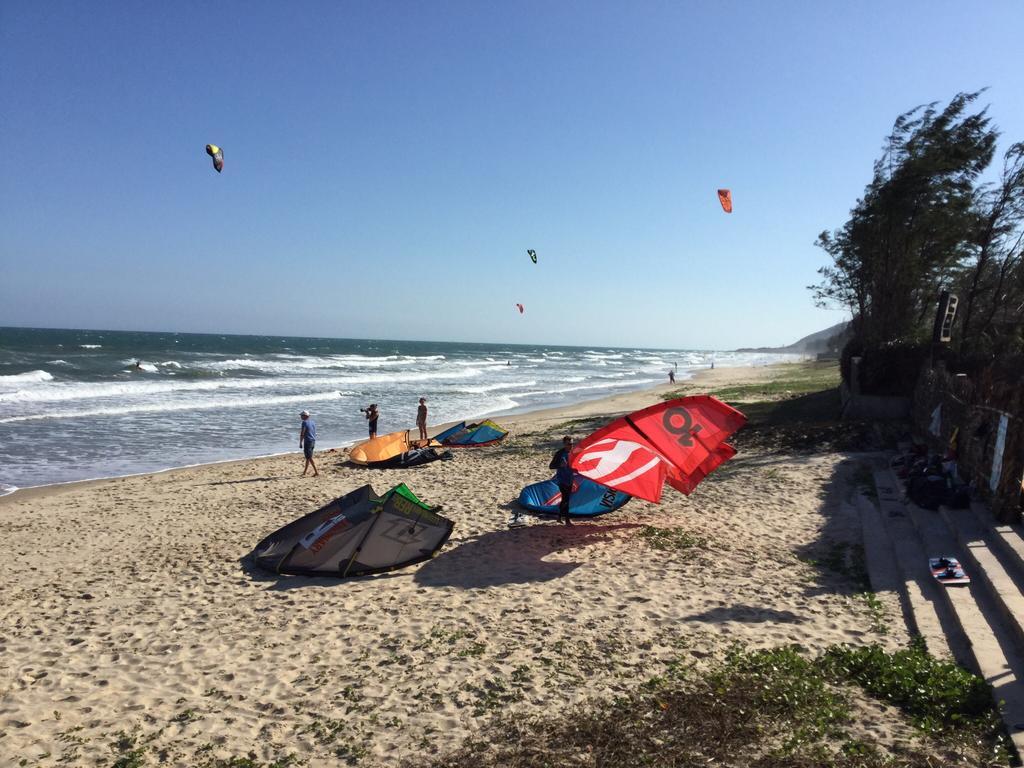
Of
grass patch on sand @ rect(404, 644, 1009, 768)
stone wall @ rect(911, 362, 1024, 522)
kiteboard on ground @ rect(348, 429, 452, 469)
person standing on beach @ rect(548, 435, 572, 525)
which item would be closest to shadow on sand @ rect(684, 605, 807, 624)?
grass patch on sand @ rect(404, 644, 1009, 768)

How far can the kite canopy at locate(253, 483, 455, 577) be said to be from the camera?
802cm

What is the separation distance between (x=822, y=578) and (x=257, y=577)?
703 centimetres

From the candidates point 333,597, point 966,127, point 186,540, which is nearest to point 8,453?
point 186,540

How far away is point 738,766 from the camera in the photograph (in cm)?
403

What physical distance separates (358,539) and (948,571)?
6.84 metres

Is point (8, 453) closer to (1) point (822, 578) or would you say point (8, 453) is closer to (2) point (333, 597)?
(2) point (333, 597)

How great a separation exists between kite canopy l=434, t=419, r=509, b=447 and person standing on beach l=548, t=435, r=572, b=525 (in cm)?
864

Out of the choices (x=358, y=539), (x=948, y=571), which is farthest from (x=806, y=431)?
(x=358, y=539)

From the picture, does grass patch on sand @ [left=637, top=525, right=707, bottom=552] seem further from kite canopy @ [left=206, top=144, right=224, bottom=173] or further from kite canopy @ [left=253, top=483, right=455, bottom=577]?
kite canopy @ [left=206, top=144, right=224, bottom=173]

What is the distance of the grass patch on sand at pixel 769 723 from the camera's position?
162 inches

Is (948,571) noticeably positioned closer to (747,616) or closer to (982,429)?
(747,616)

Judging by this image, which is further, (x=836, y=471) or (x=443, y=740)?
(x=836, y=471)

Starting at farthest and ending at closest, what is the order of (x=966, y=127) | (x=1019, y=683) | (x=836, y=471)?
(x=966, y=127), (x=836, y=471), (x=1019, y=683)

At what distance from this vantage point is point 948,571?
6.61m
